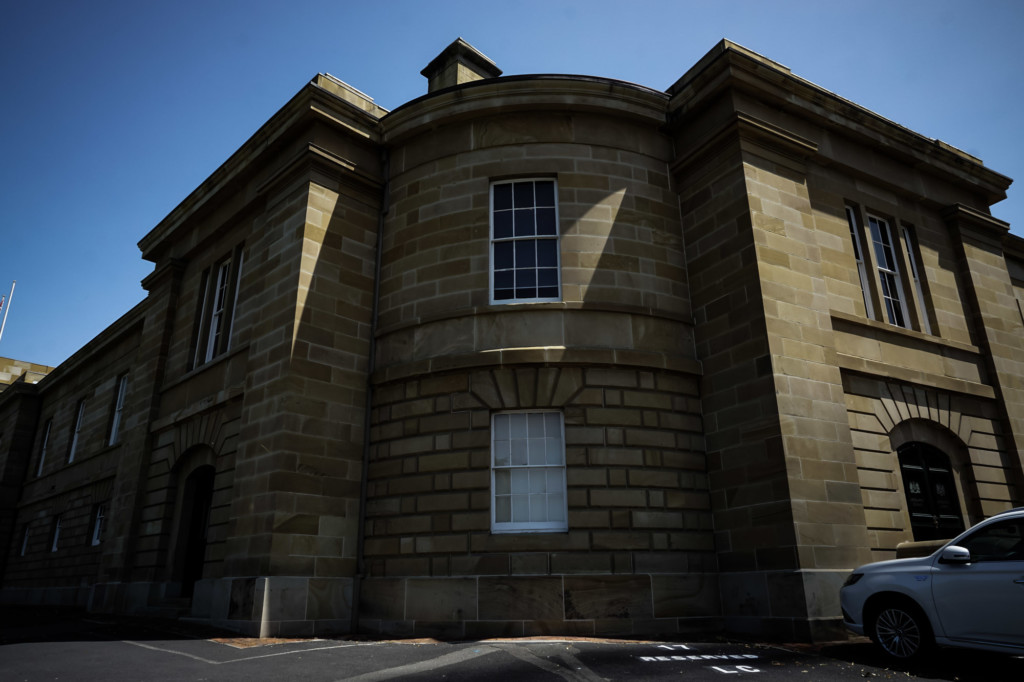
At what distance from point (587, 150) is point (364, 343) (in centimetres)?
571

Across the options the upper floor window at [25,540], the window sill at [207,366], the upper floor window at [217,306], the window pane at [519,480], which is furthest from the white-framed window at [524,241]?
the upper floor window at [25,540]

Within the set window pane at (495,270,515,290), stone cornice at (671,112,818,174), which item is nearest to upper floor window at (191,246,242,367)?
window pane at (495,270,515,290)

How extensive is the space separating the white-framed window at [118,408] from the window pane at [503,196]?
16.0m

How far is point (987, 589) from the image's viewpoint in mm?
7309

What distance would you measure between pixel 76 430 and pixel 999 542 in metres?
28.6

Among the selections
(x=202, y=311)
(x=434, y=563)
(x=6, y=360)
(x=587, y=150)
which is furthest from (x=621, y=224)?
(x=6, y=360)

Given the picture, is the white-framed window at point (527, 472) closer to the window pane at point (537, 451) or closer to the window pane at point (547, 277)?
the window pane at point (537, 451)

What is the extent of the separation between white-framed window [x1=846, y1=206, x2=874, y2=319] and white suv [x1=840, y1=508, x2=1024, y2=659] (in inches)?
266

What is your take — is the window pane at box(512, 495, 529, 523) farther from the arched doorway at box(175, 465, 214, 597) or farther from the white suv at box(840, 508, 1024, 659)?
the arched doorway at box(175, 465, 214, 597)

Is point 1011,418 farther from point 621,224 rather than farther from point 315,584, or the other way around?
point 315,584

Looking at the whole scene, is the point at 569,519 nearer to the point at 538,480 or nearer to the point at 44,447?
the point at 538,480

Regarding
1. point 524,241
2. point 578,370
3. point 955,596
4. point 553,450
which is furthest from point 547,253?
point 955,596

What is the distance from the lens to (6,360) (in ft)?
118

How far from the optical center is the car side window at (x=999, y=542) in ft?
24.2
